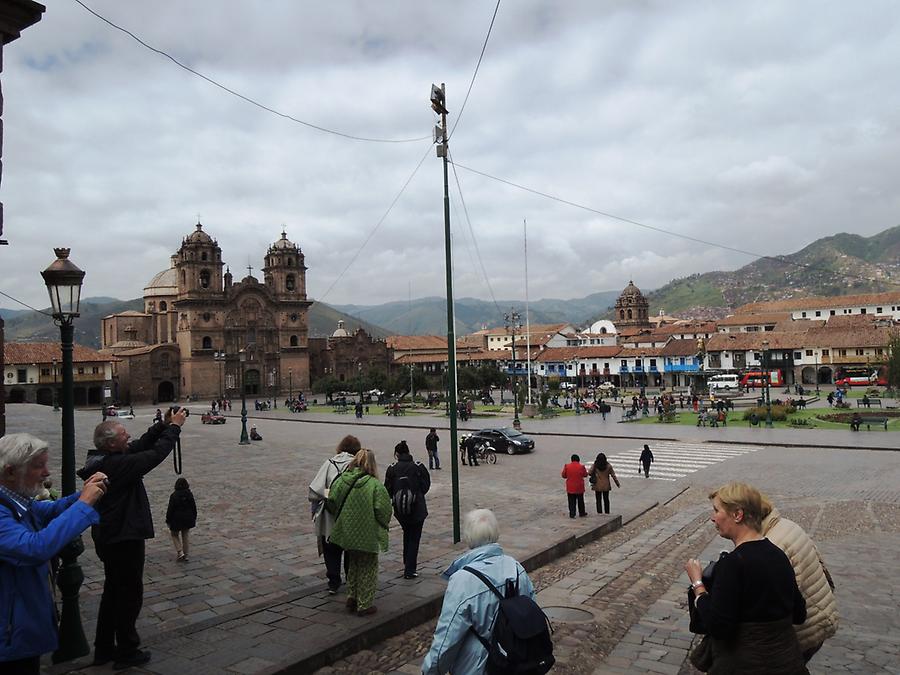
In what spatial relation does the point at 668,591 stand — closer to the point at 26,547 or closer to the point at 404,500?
the point at 404,500

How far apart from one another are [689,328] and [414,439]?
65.1 m

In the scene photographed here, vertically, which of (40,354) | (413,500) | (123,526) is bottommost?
(413,500)

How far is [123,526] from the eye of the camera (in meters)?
4.89

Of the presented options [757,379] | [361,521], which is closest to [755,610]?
[361,521]

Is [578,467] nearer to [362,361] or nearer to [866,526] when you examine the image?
[866,526]

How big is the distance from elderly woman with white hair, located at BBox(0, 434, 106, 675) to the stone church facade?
7112 centimetres

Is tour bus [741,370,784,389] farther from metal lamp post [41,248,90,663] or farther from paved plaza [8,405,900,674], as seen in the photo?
metal lamp post [41,248,90,663]

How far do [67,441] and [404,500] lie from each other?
3.28m

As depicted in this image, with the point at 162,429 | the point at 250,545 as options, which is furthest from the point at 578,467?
the point at 162,429

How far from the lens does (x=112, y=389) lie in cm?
6750

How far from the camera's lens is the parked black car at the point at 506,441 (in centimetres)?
2416

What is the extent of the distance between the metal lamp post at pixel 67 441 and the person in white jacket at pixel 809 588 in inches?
164

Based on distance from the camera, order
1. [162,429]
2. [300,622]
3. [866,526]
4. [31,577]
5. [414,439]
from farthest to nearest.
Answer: [414,439], [866,526], [300,622], [162,429], [31,577]

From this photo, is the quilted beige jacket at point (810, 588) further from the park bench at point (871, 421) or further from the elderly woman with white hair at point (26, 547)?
the park bench at point (871, 421)
